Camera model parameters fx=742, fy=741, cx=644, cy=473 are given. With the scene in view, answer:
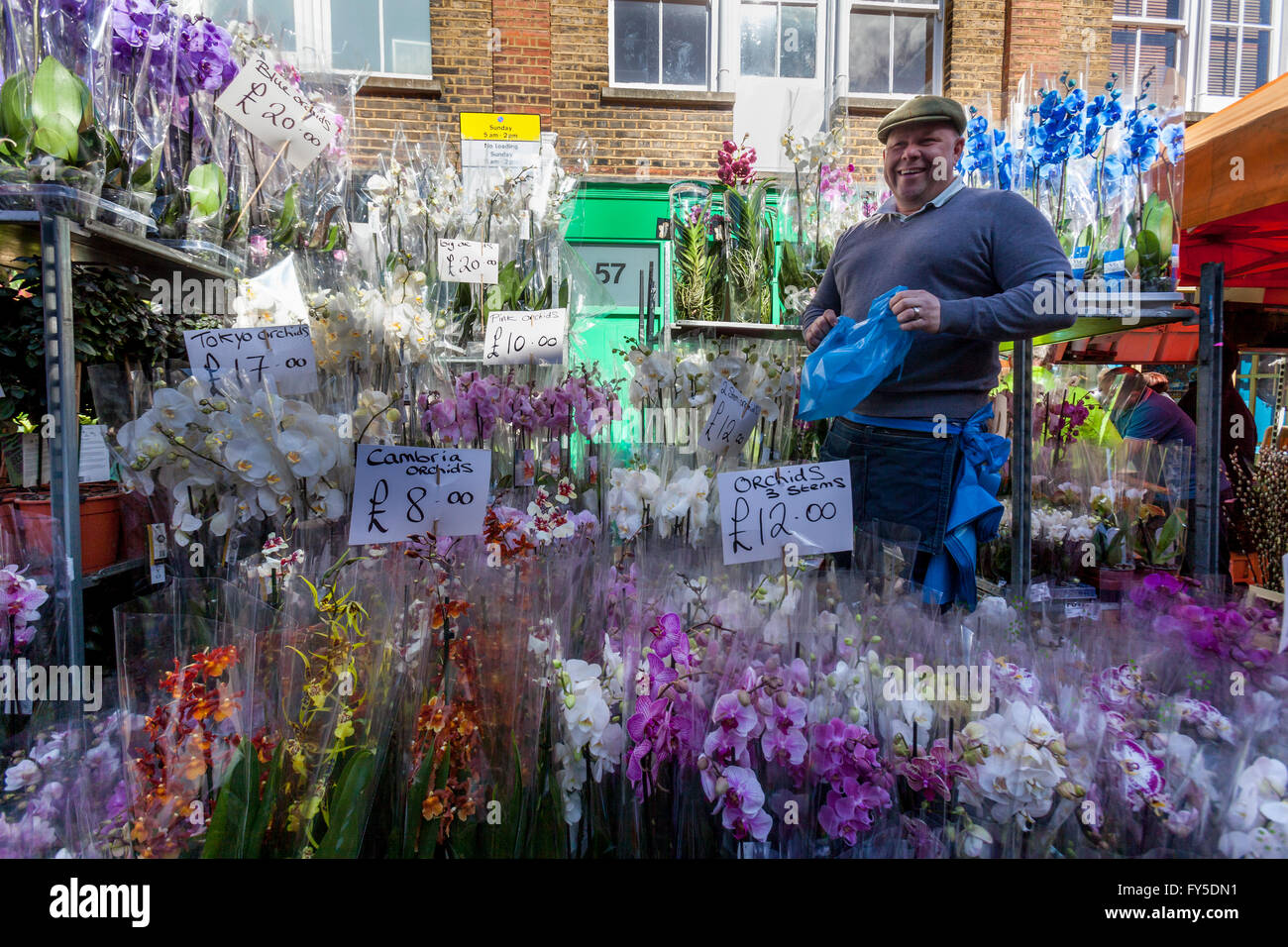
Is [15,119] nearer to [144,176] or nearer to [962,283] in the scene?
[144,176]

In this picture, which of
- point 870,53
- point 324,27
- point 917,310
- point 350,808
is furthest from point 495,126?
point 350,808

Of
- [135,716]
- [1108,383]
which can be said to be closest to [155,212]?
[135,716]

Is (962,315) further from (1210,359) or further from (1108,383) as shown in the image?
(1108,383)

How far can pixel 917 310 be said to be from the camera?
145 centimetres

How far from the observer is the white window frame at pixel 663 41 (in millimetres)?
5516

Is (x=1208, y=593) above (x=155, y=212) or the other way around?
the other way around

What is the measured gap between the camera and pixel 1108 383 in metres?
3.36

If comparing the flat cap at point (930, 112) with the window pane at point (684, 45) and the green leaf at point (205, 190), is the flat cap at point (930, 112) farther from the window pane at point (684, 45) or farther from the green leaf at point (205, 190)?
the window pane at point (684, 45)

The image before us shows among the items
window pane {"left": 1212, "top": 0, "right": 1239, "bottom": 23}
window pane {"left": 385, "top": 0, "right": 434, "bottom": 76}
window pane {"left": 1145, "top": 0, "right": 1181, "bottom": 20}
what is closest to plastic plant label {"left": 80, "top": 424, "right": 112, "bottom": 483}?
window pane {"left": 385, "top": 0, "right": 434, "bottom": 76}

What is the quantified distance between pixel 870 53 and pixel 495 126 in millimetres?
2944

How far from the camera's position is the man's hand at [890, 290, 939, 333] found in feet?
4.75

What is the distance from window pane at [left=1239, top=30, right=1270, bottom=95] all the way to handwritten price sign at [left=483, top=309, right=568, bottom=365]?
23.3ft
